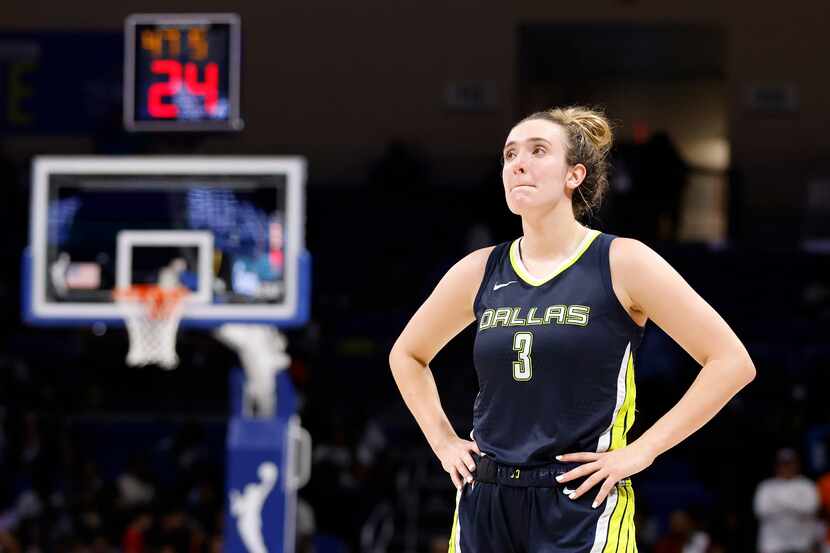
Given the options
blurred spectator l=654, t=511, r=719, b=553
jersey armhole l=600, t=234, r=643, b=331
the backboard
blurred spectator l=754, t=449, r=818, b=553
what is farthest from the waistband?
blurred spectator l=754, t=449, r=818, b=553

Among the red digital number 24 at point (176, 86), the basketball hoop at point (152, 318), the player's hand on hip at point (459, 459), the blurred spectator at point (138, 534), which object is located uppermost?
the red digital number 24 at point (176, 86)

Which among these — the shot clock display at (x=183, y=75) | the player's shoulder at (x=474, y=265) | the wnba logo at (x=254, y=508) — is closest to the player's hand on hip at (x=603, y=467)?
the player's shoulder at (x=474, y=265)

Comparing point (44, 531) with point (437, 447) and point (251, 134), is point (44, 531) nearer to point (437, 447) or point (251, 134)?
point (251, 134)

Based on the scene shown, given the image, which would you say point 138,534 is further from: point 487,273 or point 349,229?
point 487,273

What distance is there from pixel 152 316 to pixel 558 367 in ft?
22.3

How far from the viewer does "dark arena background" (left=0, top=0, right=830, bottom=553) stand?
10.1m

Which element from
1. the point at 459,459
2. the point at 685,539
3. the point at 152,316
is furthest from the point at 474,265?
the point at 685,539

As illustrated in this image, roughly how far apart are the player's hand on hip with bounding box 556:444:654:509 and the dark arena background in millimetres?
6005

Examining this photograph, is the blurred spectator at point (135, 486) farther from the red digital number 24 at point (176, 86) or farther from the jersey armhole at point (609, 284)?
the jersey armhole at point (609, 284)

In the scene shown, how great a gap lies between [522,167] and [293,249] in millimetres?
6362

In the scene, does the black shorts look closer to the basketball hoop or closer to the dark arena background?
the dark arena background

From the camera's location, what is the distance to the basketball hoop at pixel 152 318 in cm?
980

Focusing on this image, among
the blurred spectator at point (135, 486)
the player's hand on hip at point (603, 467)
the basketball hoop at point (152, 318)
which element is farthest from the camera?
the blurred spectator at point (135, 486)

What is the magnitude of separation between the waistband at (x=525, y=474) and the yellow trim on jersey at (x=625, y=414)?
13cm
